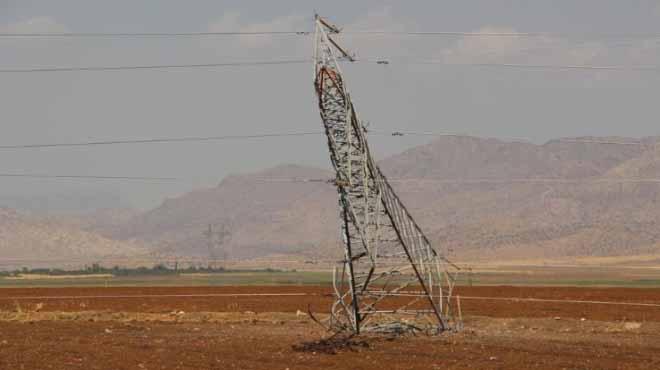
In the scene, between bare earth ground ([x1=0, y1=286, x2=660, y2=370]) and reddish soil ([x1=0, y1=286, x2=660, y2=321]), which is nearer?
bare earth ground ([x1=0, y1=286, x2=660, y2=370])

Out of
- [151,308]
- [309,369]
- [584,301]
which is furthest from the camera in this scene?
[584,301]

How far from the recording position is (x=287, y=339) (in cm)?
3766

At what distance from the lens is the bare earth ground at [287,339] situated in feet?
100

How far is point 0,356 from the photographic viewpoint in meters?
31.9

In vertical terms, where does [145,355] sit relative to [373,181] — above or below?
below

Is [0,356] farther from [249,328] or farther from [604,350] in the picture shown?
[604,350]

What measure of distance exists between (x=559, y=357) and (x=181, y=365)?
10.9m

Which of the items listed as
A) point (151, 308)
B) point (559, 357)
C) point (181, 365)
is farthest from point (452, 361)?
point (151, 308)

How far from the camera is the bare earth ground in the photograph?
100 ft

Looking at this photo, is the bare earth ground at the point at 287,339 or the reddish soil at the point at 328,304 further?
the reddish soil at the point at 328,304

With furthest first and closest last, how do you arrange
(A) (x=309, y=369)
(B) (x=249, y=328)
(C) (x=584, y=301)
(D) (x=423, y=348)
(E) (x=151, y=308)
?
(C) (x=584, y=301)
(E) (x=151, y=308)
(B) (x=249, y=328)
(D) (x=423, y=348)
(A) (x=309, y=369)

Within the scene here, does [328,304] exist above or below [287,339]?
above

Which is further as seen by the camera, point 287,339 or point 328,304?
point 328,304

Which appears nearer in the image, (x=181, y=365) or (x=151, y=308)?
(x=181, y=365)
